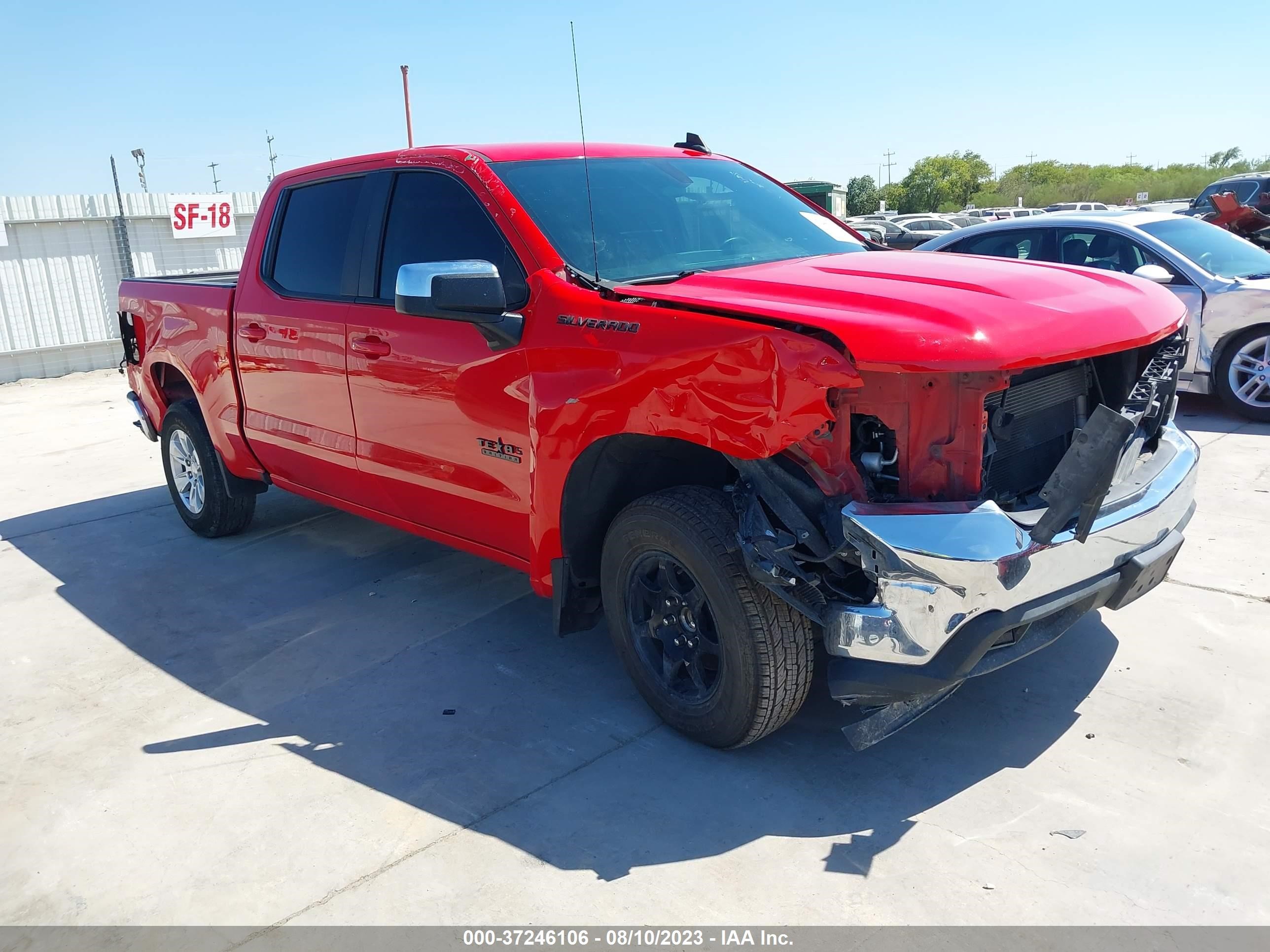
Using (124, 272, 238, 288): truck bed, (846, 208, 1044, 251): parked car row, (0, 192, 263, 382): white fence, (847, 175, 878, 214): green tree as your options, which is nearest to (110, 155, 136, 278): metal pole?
(0, 192, 263, 382): white fence

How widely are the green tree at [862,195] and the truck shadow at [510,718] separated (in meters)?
77.5

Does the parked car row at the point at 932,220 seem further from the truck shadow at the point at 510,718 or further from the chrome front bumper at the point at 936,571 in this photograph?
the chrome front bumper at the point at 936,571

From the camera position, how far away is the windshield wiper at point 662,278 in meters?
3.43

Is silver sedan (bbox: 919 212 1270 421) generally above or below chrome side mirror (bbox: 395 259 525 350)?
below

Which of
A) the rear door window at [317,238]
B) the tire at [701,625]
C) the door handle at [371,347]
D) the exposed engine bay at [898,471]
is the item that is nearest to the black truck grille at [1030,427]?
the exposed engine bay at [898,471]

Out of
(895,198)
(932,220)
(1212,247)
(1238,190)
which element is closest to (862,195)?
(895,198)

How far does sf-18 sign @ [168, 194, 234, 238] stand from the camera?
1530cm

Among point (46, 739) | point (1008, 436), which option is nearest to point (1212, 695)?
point (1008, 436)

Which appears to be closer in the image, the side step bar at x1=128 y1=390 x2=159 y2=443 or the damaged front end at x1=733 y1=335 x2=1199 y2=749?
the damaged front end at x1=733 y1=335 x2=1199 y2=749

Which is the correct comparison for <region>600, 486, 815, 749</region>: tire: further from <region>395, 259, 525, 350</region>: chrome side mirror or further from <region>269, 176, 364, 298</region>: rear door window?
<region>269, 176, 364, 298</region>: rear door window
